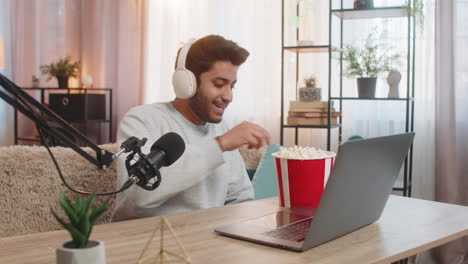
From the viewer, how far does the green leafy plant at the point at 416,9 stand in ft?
9.05

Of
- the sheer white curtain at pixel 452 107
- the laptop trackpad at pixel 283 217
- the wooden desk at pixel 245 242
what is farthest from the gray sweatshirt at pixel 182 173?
the sheer white curtain at pixel 452 107

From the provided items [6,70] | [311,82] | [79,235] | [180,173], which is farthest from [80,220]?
[6,70]

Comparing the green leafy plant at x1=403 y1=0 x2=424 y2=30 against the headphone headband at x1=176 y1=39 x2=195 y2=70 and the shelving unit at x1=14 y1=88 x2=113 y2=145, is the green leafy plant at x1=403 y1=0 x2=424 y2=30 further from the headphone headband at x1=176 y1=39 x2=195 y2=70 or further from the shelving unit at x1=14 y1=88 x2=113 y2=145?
the shelving unit at x1=14 y1=88 x2=113 y2=145

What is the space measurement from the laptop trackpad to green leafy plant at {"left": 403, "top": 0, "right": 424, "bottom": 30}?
1748 mm

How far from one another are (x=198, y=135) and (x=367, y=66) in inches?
56.0

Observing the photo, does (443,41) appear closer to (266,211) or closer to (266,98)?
(266,98)

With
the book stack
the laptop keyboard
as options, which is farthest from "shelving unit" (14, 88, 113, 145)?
the laptop keyboard

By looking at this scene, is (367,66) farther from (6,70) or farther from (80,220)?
(6,70)

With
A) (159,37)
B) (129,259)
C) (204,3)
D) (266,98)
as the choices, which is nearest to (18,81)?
(159,37)

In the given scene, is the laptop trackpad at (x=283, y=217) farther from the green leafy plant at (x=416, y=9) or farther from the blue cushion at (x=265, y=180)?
the green leafy plant at (x=416, y=9)

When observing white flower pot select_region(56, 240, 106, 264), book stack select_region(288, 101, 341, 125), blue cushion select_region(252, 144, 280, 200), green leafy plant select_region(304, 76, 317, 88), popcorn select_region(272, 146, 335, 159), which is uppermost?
green leafy plant select_region(304, 76, 317, 88)

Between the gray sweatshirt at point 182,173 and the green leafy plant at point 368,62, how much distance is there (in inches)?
46.8

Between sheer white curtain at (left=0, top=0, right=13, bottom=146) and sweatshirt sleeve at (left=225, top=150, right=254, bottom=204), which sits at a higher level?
sheer white curtain at (left=0, top=0, right=13, bottom=146)

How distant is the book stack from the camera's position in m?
3.07
